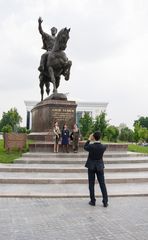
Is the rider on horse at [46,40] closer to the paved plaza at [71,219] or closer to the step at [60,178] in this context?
the step at [60,178]

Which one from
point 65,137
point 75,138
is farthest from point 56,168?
point 75,138

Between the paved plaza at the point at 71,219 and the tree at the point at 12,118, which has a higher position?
the tree at the point at 12,118

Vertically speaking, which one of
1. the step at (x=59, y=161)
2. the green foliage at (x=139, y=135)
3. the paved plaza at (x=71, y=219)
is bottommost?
the paved plaza at (x=71, y=219)

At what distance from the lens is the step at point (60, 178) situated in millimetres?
10992

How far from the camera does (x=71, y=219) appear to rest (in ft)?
22.5

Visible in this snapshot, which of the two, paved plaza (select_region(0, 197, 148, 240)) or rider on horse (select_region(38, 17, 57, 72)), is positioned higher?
rider on horse (select_region(38, 17, 57, 72))

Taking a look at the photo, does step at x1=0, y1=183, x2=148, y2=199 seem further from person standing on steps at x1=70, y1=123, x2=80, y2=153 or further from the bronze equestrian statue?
the bronze equestrian statue

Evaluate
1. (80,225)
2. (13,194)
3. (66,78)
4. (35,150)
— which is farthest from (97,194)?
(66,78)

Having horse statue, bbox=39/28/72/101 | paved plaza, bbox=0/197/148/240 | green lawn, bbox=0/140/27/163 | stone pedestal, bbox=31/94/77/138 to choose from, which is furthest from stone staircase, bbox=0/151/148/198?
horse statue, bbox=39/28/72/101

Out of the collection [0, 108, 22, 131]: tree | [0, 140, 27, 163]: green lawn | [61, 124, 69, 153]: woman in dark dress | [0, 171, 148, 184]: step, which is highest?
[0, 108, 22, 131]: tree

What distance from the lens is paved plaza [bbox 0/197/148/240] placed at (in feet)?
19.0

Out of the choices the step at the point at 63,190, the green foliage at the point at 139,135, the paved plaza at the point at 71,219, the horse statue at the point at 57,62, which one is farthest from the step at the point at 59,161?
the green foliage at the point at 139,135

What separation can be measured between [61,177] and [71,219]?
15.3 ft

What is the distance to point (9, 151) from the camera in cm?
1669
